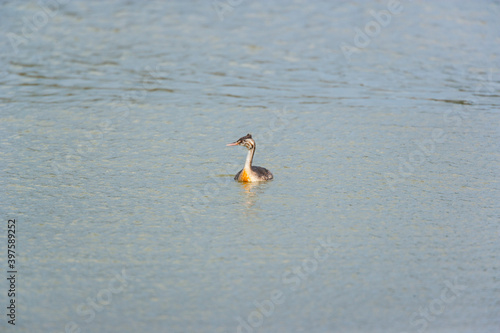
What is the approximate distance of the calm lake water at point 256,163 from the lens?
22.1 feet

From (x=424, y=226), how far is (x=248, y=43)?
10.3 m

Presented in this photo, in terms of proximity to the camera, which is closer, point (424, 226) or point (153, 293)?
point (153, 293)

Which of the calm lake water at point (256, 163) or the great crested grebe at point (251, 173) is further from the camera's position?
the great crested grebe at point (251, 173)

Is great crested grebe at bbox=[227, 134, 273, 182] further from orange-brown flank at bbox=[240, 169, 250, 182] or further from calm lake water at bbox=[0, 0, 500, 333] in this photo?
calm lake water at bbox=[0, 0, 500, 333]

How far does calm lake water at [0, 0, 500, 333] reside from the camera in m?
6.73

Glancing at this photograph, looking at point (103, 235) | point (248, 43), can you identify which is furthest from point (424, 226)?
point (248, 43)

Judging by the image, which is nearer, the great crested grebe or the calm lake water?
the calm lake water

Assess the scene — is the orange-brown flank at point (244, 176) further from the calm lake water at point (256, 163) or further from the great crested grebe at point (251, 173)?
the calm lake water at point (256, 163)

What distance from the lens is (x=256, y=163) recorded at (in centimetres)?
1116

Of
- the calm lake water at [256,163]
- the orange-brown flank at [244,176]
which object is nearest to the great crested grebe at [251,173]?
the orange-brown flank at [244,176]

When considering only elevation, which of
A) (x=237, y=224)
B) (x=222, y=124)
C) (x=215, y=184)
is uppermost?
(x=222, y=124)

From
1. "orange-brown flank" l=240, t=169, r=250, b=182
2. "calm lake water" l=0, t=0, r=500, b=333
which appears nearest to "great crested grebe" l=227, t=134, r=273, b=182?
"orange-brown flank" l=240, t=169, r=250, b=182

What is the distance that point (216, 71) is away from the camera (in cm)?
1603

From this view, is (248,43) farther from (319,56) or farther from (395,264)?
(395,264)
